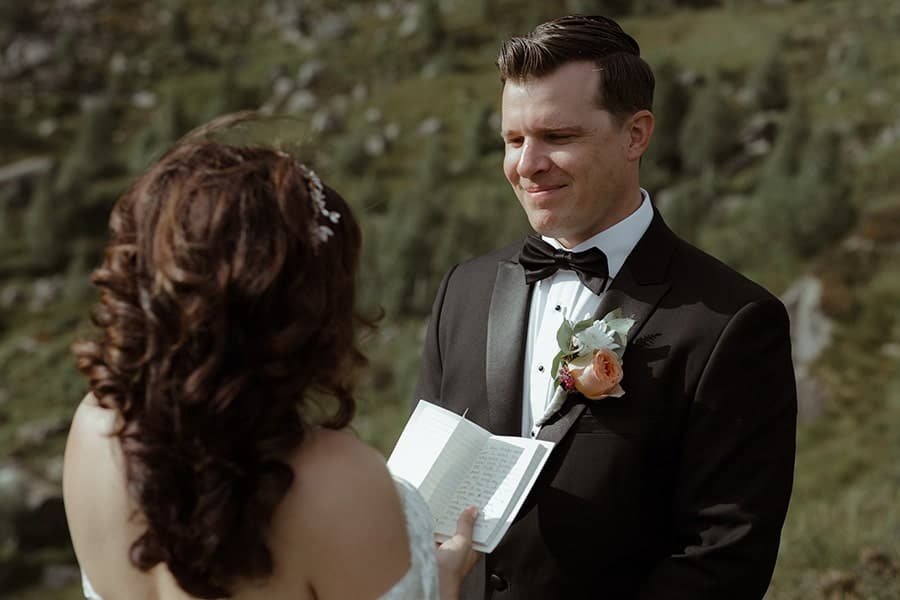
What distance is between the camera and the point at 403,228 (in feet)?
33.6

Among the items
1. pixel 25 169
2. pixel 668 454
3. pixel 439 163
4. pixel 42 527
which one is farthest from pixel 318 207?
pixel 25 169

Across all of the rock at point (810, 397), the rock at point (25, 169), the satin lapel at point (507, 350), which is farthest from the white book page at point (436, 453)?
the rock at point (25, 169)

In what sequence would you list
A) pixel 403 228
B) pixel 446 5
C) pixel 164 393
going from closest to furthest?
pixel 164 393 → pixel 403 228 → pixel 446 5

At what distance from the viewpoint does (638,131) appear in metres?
2.75

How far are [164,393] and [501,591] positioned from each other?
1.23 metres

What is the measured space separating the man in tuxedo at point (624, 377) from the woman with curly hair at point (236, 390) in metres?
0.77

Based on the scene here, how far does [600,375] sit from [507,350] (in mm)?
359

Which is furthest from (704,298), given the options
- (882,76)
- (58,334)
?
(58,334)

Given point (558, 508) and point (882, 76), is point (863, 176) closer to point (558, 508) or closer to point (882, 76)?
point (882, 76)

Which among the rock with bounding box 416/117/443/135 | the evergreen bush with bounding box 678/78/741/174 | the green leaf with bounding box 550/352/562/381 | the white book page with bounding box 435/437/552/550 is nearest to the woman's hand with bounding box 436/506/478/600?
the white book page with bounding box 435/437/552/550

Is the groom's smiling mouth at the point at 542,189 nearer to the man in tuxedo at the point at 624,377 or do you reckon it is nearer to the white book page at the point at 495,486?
the man in tuxedo at the point at 624,377

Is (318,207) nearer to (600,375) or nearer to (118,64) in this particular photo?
(600,375)

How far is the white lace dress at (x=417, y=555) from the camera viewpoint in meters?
1.88

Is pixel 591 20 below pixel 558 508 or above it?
above
